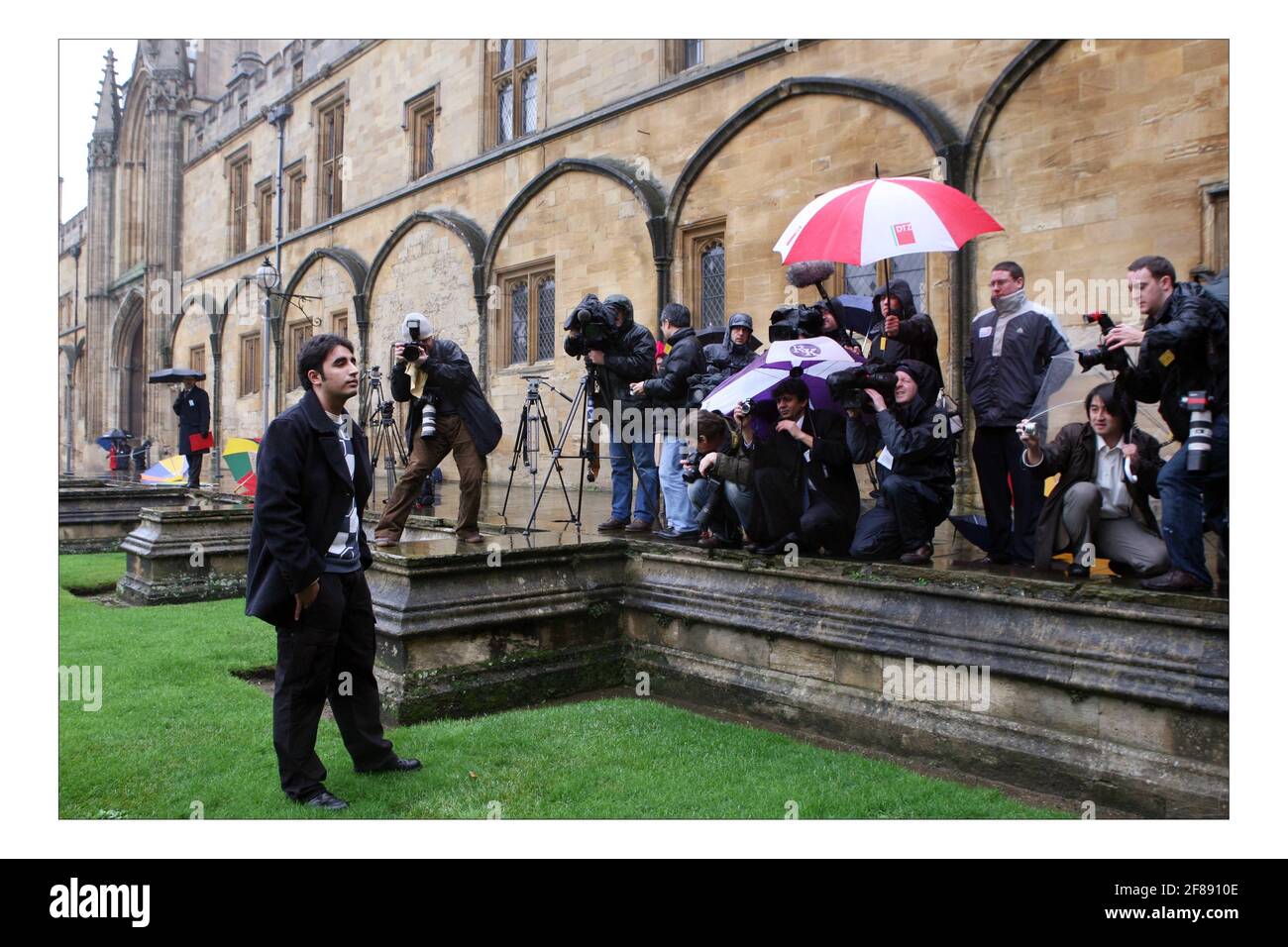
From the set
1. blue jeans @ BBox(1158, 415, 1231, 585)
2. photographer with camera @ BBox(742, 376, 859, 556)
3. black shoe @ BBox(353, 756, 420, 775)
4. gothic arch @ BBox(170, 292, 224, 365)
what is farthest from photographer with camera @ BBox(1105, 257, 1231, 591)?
gothic arch @ BBox(170, 292, 224, 365)

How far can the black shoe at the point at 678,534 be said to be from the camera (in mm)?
6660

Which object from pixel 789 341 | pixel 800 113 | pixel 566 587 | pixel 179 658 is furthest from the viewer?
pixel 800 113

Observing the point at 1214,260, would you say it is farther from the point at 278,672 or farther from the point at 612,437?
the point at 278,672

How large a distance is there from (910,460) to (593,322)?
279 cm

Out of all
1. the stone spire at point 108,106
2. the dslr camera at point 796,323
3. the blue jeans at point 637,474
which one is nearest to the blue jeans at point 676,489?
the blue jeans at point 637,474

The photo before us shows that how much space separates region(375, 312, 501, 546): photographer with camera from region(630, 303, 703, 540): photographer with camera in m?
1.21

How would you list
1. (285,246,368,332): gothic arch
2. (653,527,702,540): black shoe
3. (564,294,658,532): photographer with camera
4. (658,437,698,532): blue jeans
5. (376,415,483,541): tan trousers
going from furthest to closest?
(285,246,368,332): gothic arch → (564,294,658,532): photographer with camera → (658,437,698,532): blue jeans → (653,527,702,540): black shoe → (376,415,483,541): tan trousers

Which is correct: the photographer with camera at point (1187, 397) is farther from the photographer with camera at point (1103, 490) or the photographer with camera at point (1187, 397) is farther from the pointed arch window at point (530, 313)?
the pointed arch window at point (530, 313)

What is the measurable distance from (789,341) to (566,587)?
2114mm

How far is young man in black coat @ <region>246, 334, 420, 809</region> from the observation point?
154 inches

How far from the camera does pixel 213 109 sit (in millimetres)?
28875

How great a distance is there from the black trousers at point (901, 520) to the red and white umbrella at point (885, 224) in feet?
4.16

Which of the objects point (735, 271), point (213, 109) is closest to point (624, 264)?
point (735, 271)

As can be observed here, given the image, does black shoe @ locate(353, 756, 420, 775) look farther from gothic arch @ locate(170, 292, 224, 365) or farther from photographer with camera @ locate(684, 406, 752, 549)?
gothic arch @ locate(170, 292, 224, 365)
